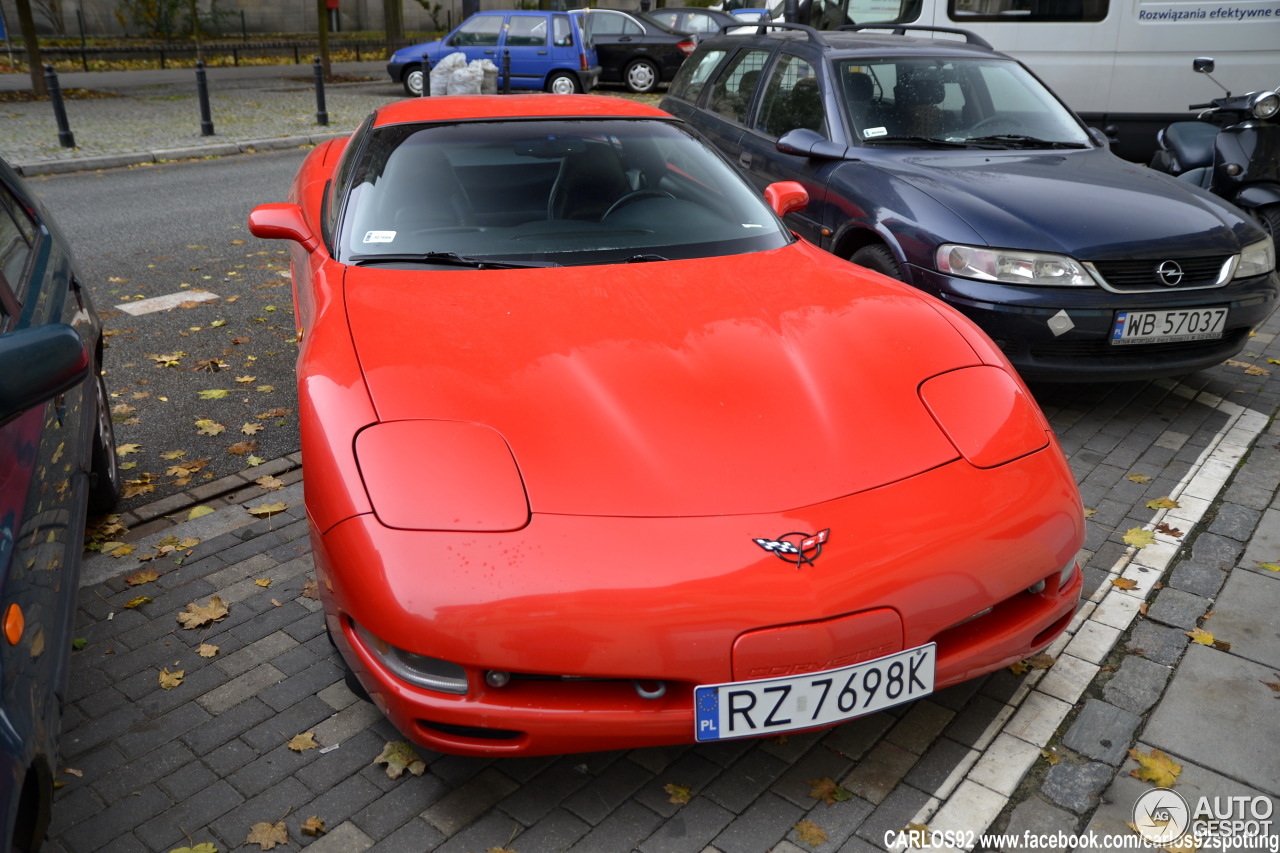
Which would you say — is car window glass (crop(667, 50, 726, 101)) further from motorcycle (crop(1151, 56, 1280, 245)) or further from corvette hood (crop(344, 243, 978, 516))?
corvette hood (crop(344, 243, 978, 516))

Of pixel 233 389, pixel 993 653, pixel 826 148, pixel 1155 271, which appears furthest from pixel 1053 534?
pixel 233 389

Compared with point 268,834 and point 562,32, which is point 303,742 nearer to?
point 268,834

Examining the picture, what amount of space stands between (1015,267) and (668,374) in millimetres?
2411

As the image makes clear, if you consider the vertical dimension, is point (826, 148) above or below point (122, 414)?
above

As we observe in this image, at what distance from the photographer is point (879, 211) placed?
488 centimetres

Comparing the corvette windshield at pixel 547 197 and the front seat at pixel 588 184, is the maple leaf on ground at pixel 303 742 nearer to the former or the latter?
the corvette windshield at pixel 547 197

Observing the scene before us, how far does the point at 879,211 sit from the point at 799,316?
2.14 m

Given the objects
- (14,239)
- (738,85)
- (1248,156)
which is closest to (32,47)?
(738,85)

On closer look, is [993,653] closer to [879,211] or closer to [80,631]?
[80,631]

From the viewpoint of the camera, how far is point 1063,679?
2.85 meters

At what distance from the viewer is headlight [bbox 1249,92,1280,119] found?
6707 mm

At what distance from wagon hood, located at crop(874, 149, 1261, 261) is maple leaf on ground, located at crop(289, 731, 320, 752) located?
3432 millimetres

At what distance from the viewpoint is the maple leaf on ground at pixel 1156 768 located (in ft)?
8.07

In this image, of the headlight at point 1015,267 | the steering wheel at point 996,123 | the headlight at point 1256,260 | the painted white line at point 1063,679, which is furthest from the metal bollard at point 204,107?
the painted white line at point 1063,679
